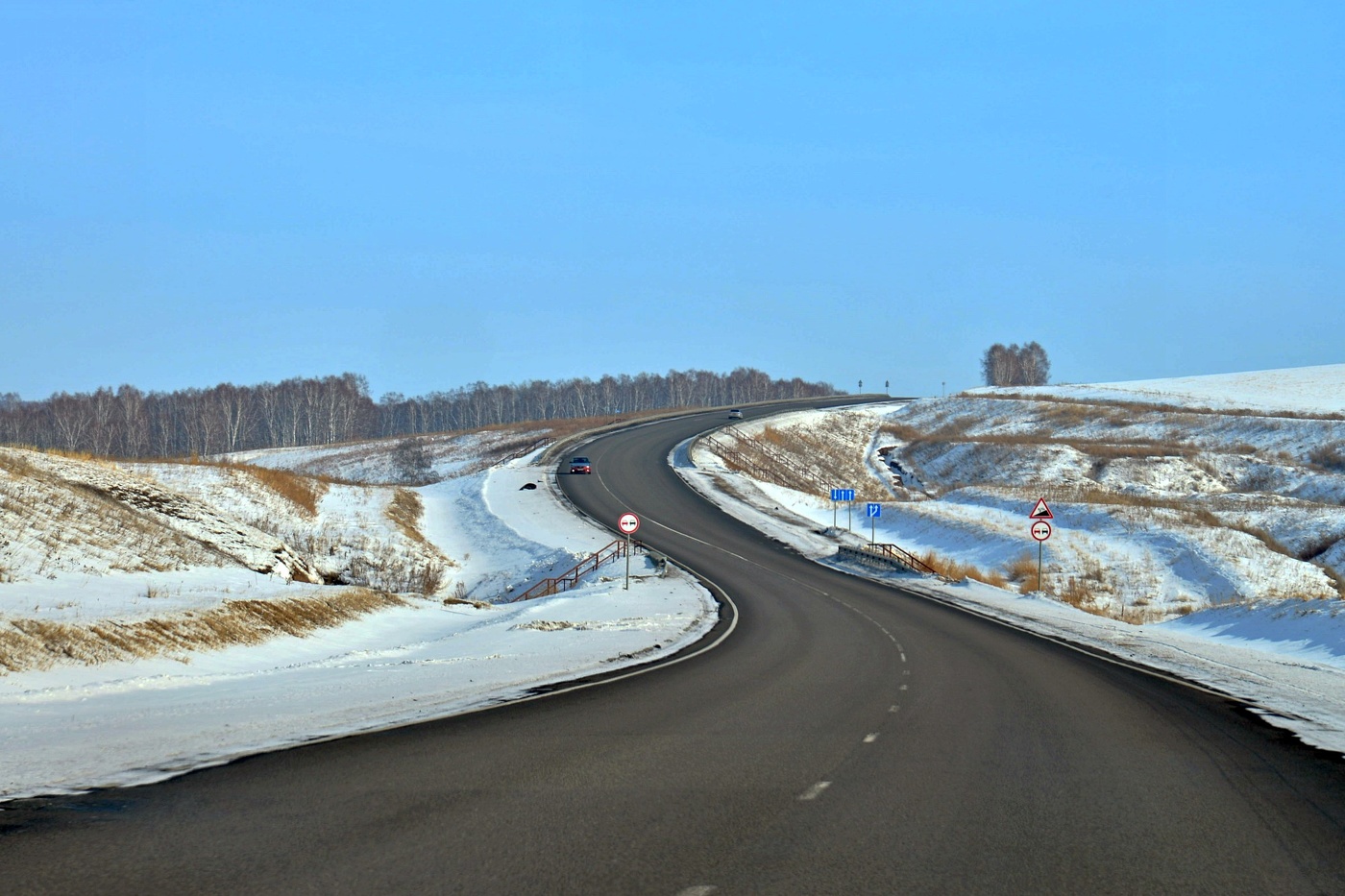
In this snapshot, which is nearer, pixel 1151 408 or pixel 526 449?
pixel 526 449

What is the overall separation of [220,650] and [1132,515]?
42608 millimetres

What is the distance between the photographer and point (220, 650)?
1683 centimetres

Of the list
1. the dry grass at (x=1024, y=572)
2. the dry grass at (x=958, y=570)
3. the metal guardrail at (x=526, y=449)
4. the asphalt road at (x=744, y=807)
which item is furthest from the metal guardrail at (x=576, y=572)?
the metal guardrail at (x=526, y=449)

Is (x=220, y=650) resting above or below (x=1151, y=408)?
below

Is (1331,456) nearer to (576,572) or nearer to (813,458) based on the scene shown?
(813,458)

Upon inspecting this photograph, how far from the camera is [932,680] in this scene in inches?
608

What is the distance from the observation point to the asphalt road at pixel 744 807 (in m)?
5.79

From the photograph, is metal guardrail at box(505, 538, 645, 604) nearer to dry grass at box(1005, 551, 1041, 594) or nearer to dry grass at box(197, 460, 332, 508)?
dry grass at box(197, 460, 332, 508)

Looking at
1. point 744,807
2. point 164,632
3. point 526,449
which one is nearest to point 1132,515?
point 164,632

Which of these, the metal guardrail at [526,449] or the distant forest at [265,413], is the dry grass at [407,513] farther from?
the distant forest at [265,413]

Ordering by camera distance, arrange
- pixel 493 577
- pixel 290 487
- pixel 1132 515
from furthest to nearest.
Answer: pixel 290 487
pixel 1132 515
pixel 493 577

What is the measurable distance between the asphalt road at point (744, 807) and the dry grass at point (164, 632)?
21.3 feet

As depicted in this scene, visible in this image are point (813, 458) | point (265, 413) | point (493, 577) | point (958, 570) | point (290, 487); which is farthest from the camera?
point (265, 413)

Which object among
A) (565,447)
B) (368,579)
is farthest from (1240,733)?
(565,447)
